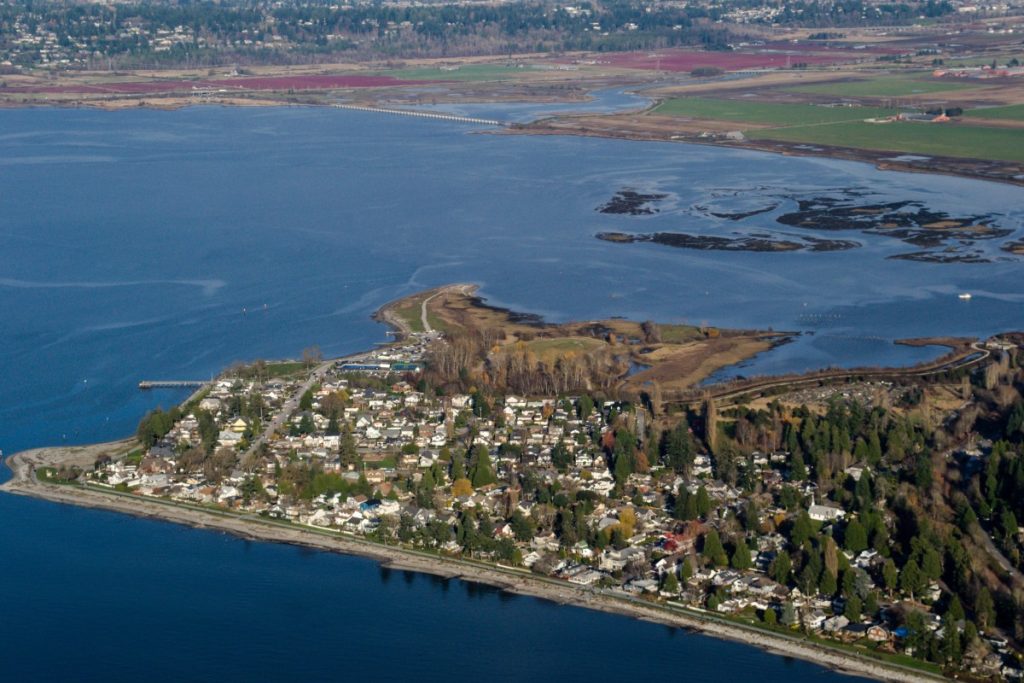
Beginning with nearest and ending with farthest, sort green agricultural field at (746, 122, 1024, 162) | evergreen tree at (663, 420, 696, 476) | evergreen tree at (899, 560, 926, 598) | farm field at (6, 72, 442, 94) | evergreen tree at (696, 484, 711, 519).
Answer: evergreen tree at (899, 560, 926, 598), evergreen tree at (696, 484, 711, 519), evergreen tree at (663, 420, 696, 476), green agricultural field at (746, 122, 1024, 162), farm field at (6, 72, 442, 94)

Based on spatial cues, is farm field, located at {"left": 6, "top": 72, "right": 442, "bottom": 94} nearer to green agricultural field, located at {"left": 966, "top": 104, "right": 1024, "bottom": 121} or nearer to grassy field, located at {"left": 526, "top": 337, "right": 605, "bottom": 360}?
green agricultural field, located at {"left": 966, "top": 104, "right": 1024, "bottom": 121}

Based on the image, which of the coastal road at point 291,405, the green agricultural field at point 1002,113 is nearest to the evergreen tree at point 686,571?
the coastal road at point 291,405

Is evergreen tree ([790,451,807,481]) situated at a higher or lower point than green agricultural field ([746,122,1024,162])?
lower

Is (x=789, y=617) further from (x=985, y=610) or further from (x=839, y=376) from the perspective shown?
(x=839, y=376)

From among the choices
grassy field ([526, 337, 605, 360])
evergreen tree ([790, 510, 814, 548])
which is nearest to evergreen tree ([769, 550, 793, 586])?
evergreen tree ([790, 510, 814, 548])

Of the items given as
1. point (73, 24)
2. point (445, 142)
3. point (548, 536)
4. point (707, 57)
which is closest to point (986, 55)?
point (707, 57)

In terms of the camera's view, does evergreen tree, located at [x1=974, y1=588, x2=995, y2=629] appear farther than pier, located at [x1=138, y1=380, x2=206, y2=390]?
No

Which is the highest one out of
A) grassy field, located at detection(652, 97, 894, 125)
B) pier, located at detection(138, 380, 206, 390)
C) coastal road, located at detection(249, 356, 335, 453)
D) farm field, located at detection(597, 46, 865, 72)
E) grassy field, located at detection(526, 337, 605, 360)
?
farm field, located at detection(597, 46, 865, 72)
